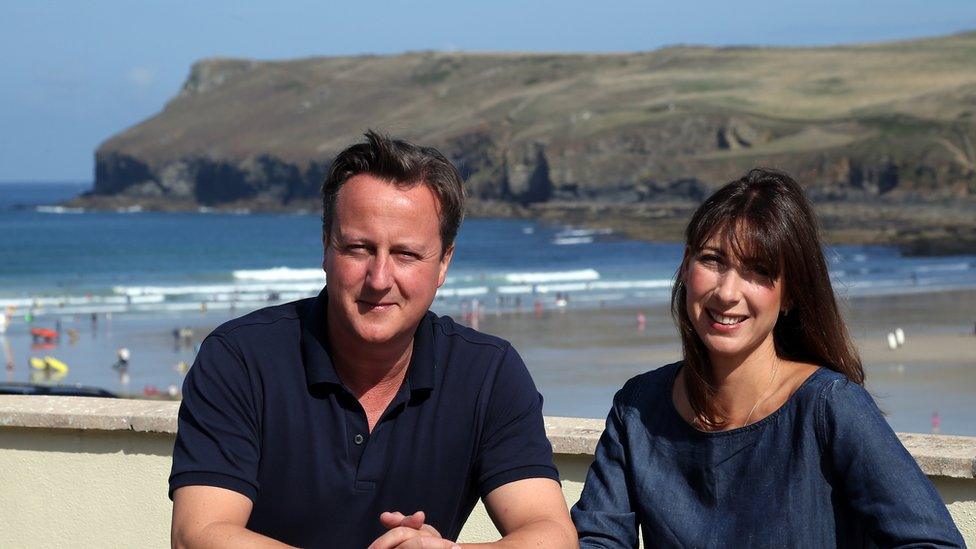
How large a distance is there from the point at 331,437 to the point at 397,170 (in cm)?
51

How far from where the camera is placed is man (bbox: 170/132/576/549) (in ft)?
7.36

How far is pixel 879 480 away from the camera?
208 centimetres

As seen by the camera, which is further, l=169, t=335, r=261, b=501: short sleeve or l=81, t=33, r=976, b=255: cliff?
l=81, t=33, r=976, b=255: cliff

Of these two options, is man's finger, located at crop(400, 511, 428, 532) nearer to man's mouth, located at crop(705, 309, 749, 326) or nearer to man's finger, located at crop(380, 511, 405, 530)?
man's finger, located at crop(380, 511, 405, 530)

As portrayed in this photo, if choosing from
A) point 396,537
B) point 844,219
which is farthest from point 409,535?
point 844,219

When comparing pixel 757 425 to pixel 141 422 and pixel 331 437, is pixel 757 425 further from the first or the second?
pixel 141 422

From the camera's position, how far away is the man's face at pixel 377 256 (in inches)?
89.7

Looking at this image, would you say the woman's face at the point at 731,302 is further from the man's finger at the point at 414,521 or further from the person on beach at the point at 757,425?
the man's finger at the point at 414,521

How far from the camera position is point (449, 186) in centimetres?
234

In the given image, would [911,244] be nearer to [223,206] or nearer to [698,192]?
[698,192]

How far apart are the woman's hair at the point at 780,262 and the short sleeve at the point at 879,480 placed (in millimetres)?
144

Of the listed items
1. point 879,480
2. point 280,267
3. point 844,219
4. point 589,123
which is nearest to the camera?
point 879,480

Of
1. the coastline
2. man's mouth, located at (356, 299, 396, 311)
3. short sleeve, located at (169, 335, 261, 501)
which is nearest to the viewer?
short sleeve, located at (169, 335, 261, 501)

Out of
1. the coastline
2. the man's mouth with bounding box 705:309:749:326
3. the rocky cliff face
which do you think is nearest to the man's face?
the man's mouth with bounding box 705:309:749:326
